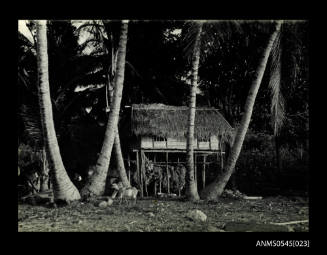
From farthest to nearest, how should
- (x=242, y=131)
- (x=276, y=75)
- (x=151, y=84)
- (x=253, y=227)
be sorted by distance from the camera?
(x=151, y=84)
(x=276, y=75)
(x=242, y=131)
(x=253, y=227)

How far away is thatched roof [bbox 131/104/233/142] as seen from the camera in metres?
14.8

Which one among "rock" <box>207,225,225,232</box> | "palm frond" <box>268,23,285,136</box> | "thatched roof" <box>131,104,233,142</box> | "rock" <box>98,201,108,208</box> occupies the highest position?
"palm frond" <box>268,23,285,136</box>

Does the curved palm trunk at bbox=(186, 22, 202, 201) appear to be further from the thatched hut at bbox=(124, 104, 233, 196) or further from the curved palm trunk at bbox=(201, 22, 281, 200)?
the thatched hut at bbox=(124, 104, 233, 196)

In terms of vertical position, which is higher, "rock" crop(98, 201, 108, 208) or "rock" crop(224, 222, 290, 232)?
"rock" crop(98, 201, 108, 208)

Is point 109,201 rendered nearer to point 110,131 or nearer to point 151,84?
point 110,131

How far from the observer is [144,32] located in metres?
16.8

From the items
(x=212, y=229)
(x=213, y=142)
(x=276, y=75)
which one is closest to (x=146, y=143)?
(x=213, y=142)

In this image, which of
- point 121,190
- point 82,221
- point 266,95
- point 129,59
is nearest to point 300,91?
point 266,95

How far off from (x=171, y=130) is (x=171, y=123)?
280 millimetres

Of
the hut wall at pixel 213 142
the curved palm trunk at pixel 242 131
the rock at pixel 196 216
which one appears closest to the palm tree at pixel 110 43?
the curved palm trunk at pixel 242 131

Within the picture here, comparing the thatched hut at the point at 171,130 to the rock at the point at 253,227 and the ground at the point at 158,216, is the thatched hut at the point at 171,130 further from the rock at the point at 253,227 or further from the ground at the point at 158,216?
the rock at the point at 253,227

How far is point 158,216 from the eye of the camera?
10.1m

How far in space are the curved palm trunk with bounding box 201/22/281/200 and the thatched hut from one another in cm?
210

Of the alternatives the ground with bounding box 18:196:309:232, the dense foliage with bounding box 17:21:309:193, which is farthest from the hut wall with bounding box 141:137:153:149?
the ground with bounding box 18:196:309:232
